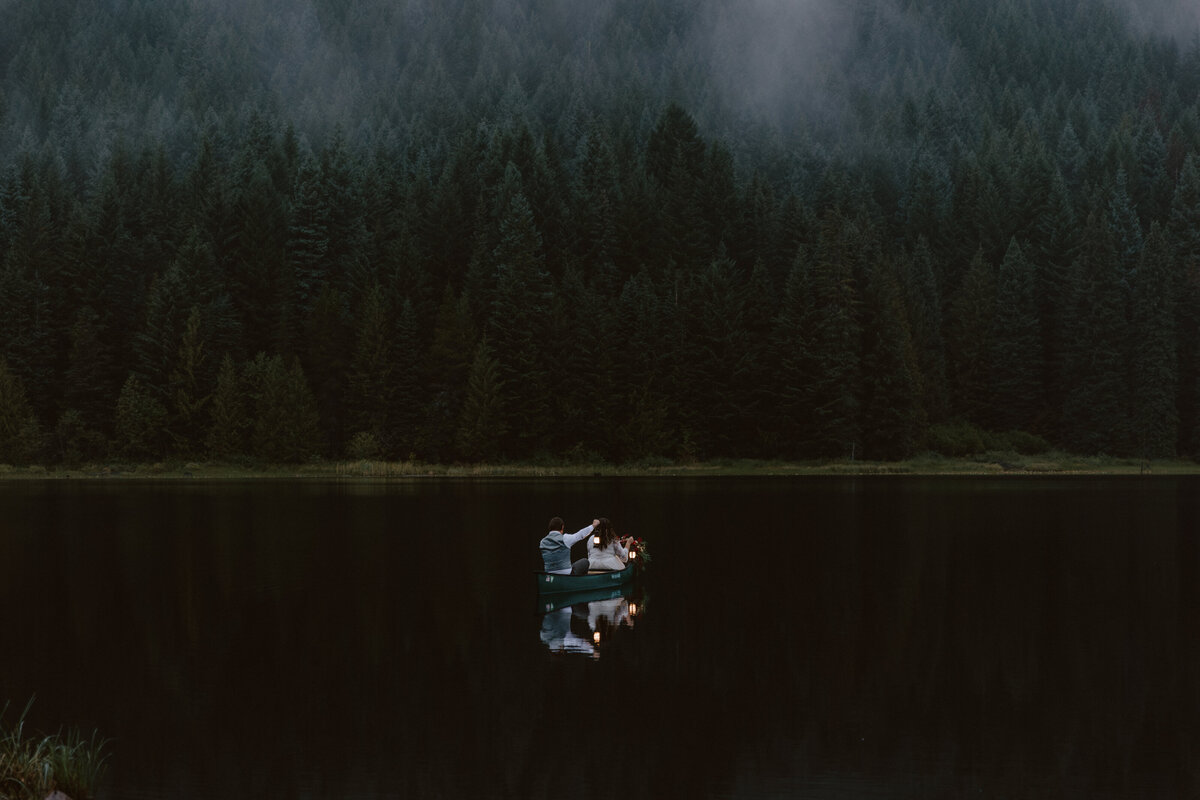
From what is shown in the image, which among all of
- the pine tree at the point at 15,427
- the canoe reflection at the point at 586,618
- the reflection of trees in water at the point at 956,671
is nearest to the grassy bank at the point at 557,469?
the pine tree at the point at 15,427

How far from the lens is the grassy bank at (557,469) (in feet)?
395

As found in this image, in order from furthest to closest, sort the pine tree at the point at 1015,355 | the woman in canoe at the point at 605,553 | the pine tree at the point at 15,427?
the pine tree at the point at 1015,355 < the pine tree at the point at 15,427 < the woman in canoe at the point at 605,553

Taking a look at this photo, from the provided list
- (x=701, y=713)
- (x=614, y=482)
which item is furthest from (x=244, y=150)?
(x=701, y=713)

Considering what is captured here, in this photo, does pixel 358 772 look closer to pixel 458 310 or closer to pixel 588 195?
pixel 458 310

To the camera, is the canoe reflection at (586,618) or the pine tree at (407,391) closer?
the canoe reflection at (586,618)

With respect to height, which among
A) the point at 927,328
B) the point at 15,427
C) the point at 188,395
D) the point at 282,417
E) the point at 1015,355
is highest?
the point at 927,328

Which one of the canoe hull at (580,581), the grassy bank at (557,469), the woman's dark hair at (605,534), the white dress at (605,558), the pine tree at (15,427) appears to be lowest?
the grassy bank at (557,469)

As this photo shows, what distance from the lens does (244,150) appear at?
174 metres

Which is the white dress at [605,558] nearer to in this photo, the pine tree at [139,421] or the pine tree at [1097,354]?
the pine tree at [139,421]

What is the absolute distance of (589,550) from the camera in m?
41.4

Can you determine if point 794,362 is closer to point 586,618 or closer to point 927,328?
point 927,328

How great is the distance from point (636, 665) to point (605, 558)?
12880mm

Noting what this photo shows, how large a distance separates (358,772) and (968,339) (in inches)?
5203

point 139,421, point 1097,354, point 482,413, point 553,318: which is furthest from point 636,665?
point 1097,354
